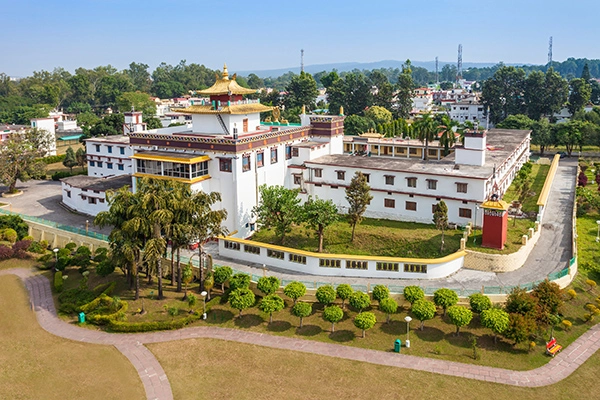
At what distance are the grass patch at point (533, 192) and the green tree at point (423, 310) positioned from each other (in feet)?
58.7

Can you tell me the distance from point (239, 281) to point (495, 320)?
1305 centimetres

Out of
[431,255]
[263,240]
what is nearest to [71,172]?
[263,240]

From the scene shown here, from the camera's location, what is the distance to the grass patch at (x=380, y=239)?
104 feet

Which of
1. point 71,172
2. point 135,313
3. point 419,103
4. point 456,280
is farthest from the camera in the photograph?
point 419,103

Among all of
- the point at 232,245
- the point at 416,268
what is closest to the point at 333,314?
the point at 416,268

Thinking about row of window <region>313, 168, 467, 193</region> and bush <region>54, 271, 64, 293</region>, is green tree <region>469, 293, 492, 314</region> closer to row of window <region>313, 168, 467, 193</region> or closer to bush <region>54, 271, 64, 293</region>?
row of window <region>313, 168, 467, 193</region>

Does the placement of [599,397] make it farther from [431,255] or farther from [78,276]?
[78,276]

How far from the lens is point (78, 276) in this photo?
107 feet

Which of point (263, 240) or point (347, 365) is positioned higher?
point (263, 240)

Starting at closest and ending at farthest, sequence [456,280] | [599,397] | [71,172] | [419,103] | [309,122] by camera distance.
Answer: [599,397] < [456,280] < [309,122] < [71,172] < [419,103]

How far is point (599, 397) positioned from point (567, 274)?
911 centimetres

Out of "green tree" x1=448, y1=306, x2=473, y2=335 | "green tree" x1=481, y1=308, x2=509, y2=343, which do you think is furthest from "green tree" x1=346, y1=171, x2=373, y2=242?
"green tree" x1=481, y1=308, x2=509, y2=343

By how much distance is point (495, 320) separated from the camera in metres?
22.7

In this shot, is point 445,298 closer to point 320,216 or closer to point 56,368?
point 320,216
